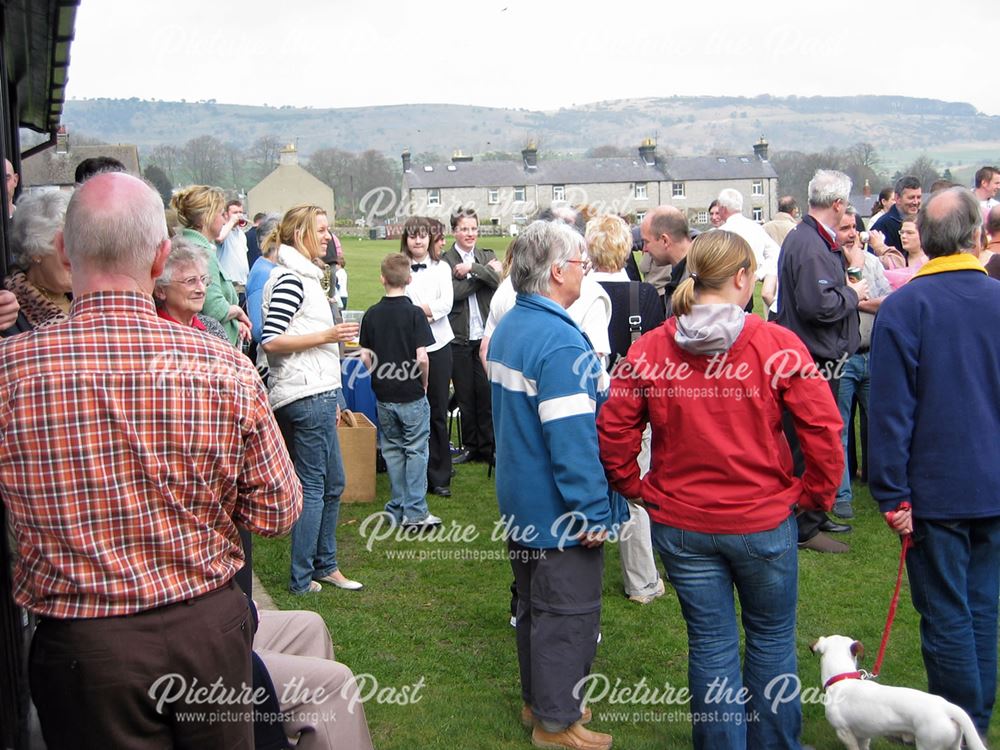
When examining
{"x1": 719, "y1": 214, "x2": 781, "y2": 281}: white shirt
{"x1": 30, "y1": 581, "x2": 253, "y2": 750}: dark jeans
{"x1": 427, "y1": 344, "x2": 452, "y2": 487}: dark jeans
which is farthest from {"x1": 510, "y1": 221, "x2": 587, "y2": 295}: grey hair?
{"x1": 719, "y1": 214, "x2": 781, "y2": 281}: white shirt

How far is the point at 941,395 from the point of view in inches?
153

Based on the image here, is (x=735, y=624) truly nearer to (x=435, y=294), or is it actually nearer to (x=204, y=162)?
(x=435, y=294)

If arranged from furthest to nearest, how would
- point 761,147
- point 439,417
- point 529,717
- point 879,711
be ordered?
point 761,147
point 439,417
point 529,717
point 879,711

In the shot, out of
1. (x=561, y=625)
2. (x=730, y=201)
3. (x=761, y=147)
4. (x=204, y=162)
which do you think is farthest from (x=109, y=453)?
(x=204, y=162)

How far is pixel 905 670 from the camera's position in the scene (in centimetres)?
495

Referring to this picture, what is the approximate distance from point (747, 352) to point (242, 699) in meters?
2.12

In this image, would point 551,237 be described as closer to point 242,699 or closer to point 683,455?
point 683,455

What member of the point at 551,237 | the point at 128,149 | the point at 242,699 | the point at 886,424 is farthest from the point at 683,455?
the point at 128,149

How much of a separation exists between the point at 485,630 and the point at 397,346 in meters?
2.51

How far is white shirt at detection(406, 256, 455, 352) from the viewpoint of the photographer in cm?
844

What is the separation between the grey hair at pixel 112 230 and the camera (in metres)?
2.36

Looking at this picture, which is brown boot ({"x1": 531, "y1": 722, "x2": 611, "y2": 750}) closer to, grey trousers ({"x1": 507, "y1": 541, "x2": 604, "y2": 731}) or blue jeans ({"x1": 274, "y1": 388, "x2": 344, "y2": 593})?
grey trousers ({"x1": 507, "y1": 541, "x2": 604, "y2": 731})

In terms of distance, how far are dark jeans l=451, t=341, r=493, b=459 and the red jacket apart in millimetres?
5466

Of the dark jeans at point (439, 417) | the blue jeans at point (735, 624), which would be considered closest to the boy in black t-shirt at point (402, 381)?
the dark jeans at point (439, 417)
